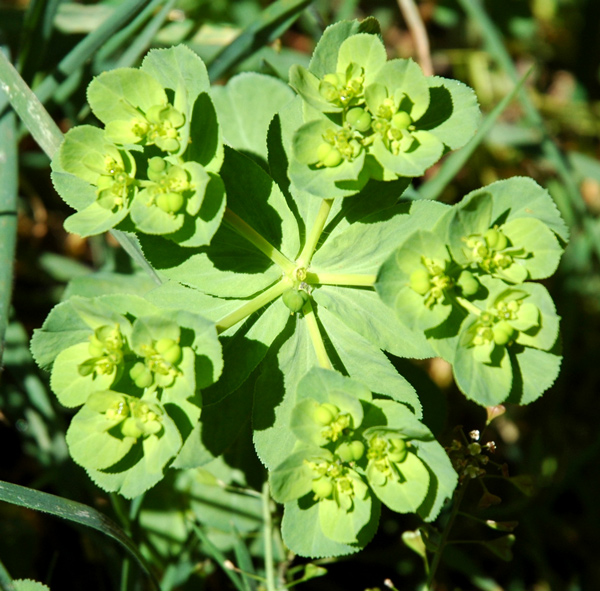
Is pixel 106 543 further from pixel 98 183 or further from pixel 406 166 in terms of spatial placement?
pixel 406 166

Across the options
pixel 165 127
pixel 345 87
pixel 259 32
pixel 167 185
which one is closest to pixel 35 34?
pixel 259 32

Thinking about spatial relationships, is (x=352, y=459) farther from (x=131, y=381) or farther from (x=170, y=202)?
(x=170, y=202)

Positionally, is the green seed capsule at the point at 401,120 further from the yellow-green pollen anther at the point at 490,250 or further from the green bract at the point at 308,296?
the yellow-green pollen anther at the point at 490,250

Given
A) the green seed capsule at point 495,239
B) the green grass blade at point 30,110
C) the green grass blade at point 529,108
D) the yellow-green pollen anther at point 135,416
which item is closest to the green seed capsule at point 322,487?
the yellow-green pollen anther at point 135,416

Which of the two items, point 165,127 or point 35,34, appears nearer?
point 165,127

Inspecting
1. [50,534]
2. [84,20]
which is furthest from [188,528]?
[84,20]
